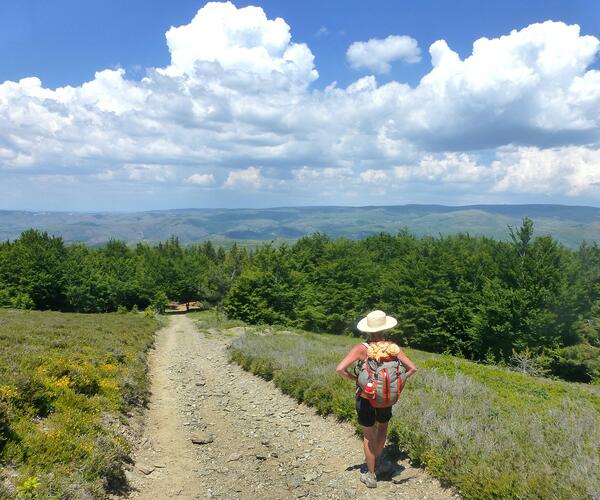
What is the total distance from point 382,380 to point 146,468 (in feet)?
16.1

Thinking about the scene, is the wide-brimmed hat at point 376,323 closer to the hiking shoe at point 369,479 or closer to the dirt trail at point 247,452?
the hiking shoe at point 369,479

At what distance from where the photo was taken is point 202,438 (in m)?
9.30

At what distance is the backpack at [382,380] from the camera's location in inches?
240

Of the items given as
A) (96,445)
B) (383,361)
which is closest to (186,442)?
(96,445)

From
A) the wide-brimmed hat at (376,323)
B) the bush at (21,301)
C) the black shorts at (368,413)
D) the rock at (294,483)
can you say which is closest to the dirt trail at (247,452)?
the rock at (294,483)

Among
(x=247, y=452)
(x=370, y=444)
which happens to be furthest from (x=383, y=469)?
(x=247, y=452)

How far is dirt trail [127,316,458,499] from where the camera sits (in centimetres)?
668

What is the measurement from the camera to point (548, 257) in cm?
3772

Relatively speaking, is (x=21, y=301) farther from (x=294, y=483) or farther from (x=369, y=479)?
(x=369, y=479)

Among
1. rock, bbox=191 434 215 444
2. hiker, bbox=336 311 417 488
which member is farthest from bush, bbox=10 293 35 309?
hiker, bbox=336 311 417 488

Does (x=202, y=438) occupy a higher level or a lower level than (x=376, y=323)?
lower

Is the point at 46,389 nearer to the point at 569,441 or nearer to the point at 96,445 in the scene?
the point at 96,445

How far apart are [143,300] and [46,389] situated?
6717 cm

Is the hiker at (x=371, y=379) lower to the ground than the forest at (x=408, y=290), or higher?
higher
